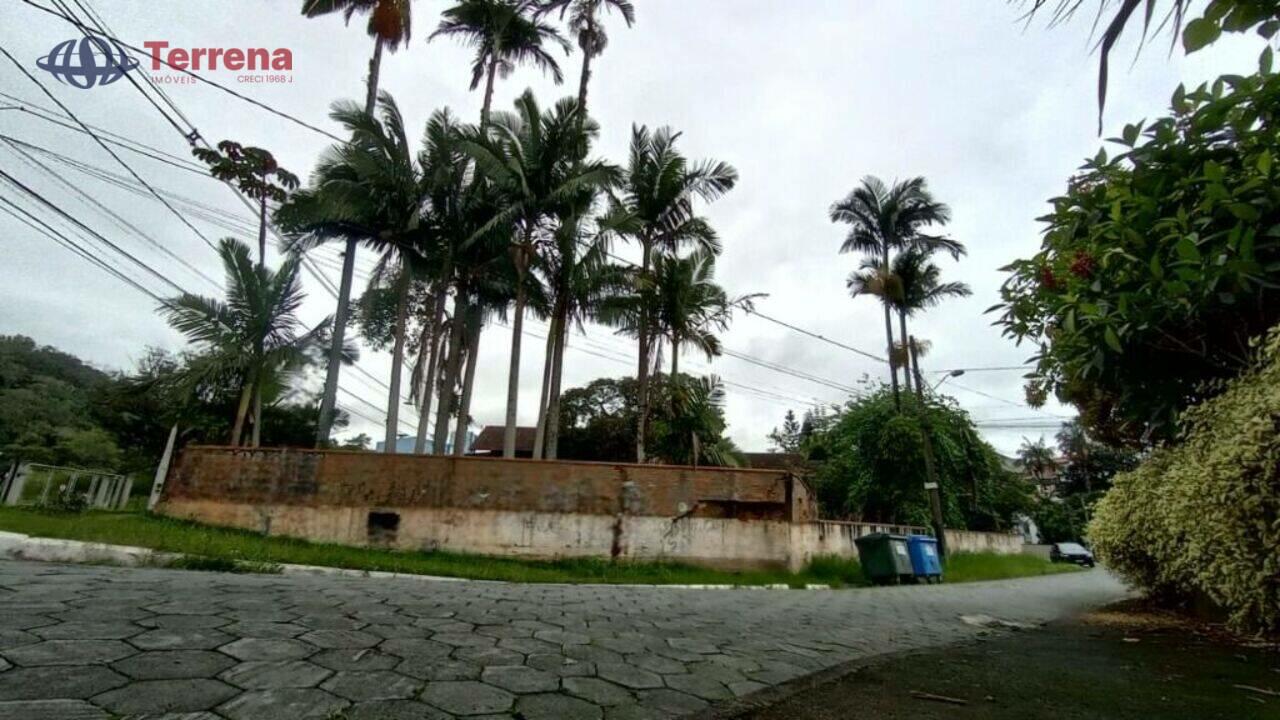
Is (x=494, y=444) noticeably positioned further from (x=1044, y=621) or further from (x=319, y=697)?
(x=319, y=697)

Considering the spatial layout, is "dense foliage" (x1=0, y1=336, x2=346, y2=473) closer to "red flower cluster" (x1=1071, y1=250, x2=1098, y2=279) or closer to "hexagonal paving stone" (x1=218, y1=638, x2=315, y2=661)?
"hexagonal paving stone" (x1=218, y1=638, x2=315, y2=661)

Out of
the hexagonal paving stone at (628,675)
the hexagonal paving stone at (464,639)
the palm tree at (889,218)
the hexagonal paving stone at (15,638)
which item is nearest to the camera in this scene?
the hexagonal paving stone at (15,638)

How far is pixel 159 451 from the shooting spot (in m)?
20.0

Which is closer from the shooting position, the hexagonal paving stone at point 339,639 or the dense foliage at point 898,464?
the hexagonal paving stone at point 339,639

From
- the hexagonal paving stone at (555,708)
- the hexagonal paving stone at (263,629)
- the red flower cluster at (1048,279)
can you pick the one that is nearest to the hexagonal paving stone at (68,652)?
the hexagonal paving stone at (263,629)

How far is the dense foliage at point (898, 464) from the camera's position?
70.4 feet

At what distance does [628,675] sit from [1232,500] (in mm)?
4094

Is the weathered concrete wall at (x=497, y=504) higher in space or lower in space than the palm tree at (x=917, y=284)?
lower

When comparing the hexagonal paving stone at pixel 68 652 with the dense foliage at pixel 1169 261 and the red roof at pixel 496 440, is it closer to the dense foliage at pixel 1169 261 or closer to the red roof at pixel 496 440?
the dense foliage at pixel 1169 261

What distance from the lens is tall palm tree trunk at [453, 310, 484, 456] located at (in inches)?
613

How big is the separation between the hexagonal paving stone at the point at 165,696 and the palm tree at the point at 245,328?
13.7 m

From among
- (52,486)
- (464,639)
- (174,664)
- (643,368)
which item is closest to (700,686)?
(464,639)

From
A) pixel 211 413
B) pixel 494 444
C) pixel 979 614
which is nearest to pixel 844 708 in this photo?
pixel 979 614

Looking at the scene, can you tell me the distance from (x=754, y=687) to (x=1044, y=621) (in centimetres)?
609
